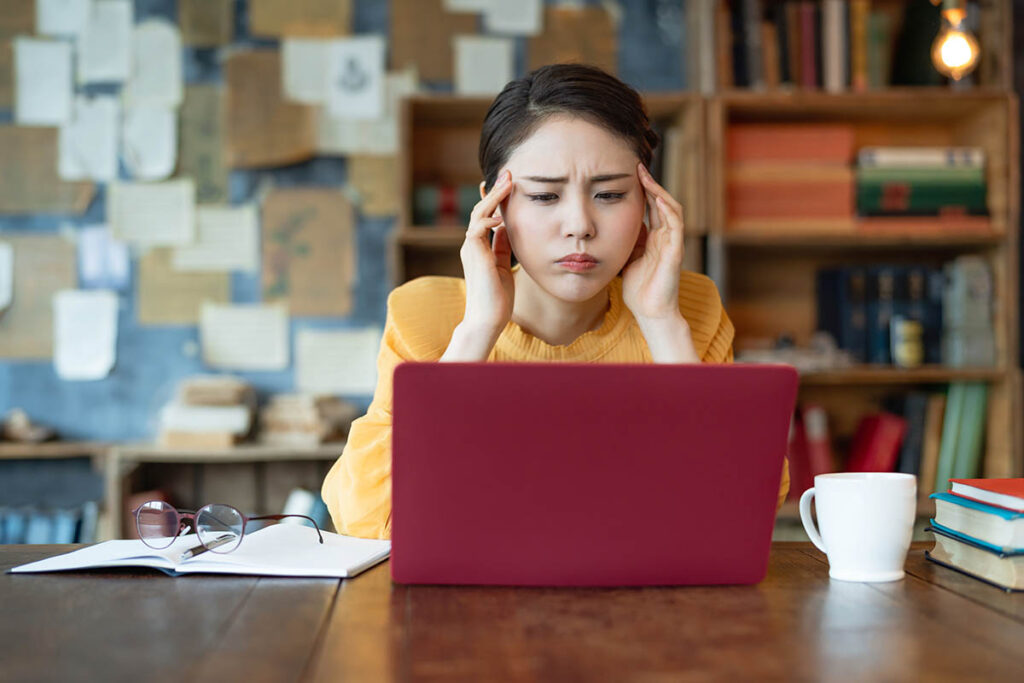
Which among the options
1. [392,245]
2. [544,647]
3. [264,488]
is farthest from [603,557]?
[264,488]

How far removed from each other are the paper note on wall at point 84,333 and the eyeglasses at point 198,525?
6.23 feet

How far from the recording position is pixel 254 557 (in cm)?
99

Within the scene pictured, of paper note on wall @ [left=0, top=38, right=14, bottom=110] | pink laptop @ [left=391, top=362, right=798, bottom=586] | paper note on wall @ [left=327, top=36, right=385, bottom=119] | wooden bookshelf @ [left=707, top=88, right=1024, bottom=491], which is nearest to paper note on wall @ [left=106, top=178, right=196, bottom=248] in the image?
paper note on wall @ [left=0, top=38, right=14, bottom=110]

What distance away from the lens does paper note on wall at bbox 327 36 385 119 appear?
2816 millimetres

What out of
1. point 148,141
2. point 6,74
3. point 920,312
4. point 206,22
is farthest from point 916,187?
point 6,74

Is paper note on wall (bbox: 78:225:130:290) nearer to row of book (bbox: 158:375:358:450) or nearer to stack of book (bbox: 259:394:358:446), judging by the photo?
row of book (bbox: 158:375:358:450)

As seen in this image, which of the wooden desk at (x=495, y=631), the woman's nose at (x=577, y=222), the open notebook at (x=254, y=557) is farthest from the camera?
the woman's nose at (x=577, y=222)

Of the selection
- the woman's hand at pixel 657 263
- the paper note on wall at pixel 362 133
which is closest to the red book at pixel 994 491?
the woman's hand at pixel 657 263

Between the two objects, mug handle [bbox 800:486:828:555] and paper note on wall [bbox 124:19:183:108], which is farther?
paper note on wall [bbox 124:19:183:108]

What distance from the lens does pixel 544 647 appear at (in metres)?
0.70

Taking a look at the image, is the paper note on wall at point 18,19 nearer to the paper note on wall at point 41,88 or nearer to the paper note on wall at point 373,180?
the paper note on wall at point 41,88

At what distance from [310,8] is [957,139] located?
1.97 meters

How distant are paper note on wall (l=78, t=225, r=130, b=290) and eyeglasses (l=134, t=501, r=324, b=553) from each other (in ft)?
6.29

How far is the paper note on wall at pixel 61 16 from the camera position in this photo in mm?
2791
